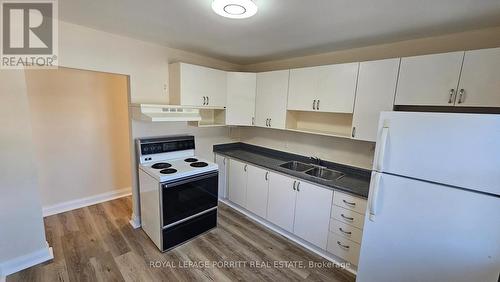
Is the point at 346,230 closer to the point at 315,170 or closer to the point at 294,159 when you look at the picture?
the point at 315,170

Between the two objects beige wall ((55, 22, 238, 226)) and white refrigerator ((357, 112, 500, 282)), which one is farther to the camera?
beige wall ((55, 22, 238, 226))

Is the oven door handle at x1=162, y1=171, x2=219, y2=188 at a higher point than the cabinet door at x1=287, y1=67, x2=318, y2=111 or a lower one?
lower

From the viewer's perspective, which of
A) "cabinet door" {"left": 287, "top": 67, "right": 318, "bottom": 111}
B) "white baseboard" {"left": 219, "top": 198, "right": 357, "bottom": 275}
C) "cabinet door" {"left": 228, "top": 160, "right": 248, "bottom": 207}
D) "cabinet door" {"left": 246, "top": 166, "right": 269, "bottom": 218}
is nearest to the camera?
"white baseboard" {"left": 219, "top": 198, "right": 357, "bottom": 275}

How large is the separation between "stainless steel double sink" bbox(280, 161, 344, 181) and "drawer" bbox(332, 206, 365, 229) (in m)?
0.49

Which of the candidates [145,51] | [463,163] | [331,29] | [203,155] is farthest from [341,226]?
[145,51]

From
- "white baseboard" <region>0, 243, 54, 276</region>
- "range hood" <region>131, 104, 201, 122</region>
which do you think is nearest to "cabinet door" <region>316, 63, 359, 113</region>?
"range hood" <region>131, 104, 201, 122</region>

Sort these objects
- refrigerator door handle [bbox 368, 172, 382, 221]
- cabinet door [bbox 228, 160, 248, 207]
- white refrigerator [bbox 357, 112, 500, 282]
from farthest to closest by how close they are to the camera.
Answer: cabinet door [bbox 228, 160, 248, 207]
refrigerator door handle [bbox 368, 172, 382, 221]
white refrigerator [bbox 357, 112, 500, 282]

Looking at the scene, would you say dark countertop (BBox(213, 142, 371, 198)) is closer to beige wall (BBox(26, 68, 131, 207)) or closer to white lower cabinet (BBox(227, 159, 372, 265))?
white lower cabinet (BBox(227, 159, 372, 265))

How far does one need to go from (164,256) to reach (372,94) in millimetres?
2740

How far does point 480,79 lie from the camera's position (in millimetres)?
1593

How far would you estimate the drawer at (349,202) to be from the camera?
201 cm

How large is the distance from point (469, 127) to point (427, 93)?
657mm

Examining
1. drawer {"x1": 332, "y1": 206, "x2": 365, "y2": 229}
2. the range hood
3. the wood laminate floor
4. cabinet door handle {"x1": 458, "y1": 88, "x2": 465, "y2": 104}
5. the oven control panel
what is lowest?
the wood laminate floor

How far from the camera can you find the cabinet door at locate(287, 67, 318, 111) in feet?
8.34
